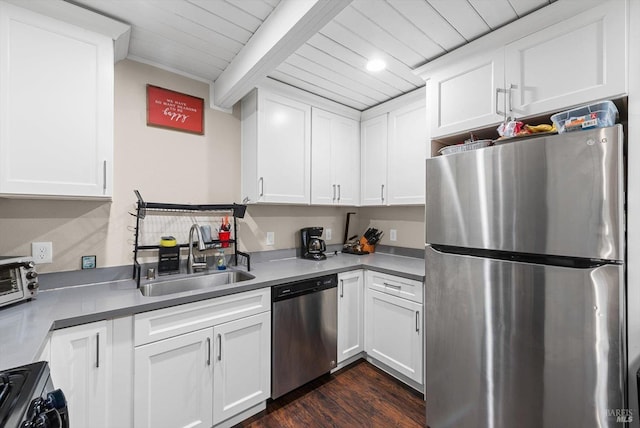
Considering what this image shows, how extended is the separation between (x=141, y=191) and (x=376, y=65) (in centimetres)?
182

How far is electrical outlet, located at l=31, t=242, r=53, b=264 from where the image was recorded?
1.52 m

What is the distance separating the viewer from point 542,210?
1.20 metres

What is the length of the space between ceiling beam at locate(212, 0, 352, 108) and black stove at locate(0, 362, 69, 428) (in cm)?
156

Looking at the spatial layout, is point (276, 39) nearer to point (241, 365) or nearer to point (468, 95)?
point (468, 95)

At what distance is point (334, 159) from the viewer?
2.60 meters

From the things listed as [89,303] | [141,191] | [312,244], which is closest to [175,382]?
[89,303]

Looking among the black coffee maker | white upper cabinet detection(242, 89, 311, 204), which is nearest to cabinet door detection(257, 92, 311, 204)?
white upper cabinet detection(242, 89, 311, 204)

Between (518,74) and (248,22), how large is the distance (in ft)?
4.81

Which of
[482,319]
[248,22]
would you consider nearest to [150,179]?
[248,22]

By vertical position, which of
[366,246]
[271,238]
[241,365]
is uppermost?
[271,238]

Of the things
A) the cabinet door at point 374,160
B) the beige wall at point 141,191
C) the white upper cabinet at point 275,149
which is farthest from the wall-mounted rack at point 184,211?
the cabinet door at point 374,160

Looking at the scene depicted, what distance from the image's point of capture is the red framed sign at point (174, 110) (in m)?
1.89

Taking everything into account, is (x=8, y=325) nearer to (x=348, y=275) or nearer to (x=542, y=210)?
(x=348, y=275)

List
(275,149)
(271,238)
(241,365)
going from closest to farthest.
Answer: (241,365) < (275,149) < (271,238)
